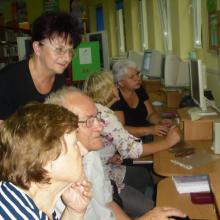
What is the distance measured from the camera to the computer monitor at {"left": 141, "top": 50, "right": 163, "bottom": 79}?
5605 mm

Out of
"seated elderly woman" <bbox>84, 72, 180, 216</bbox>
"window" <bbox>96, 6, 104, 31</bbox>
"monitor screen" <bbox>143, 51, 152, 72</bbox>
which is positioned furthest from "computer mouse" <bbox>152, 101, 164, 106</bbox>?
"window" <bbox>96, 6, 104, 31</bbox>

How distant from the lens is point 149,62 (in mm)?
5812

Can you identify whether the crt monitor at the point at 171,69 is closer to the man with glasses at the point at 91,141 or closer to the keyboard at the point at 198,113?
the keyboard at the point at 198,113

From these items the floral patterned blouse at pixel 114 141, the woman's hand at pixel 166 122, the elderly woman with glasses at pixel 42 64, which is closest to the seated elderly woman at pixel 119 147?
the floral patterned blouse at pixel 114 141

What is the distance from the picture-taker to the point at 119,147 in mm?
2318

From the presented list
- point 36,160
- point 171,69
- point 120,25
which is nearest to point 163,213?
point 36,160

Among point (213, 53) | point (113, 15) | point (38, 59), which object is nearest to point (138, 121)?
point (213, 53)

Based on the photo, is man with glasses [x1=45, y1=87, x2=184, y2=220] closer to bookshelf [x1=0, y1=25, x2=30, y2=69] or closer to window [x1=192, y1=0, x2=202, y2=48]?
window [x1=192, y1=0, x2=202, y2=48]

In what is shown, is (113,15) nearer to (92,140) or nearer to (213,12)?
(213,12)

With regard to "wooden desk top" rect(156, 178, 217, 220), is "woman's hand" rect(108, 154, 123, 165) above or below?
above

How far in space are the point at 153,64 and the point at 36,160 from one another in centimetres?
Result: 485

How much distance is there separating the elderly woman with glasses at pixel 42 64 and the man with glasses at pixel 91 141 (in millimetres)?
352

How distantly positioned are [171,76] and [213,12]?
109cm

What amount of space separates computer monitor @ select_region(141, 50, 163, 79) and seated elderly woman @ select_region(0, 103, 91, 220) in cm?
450
